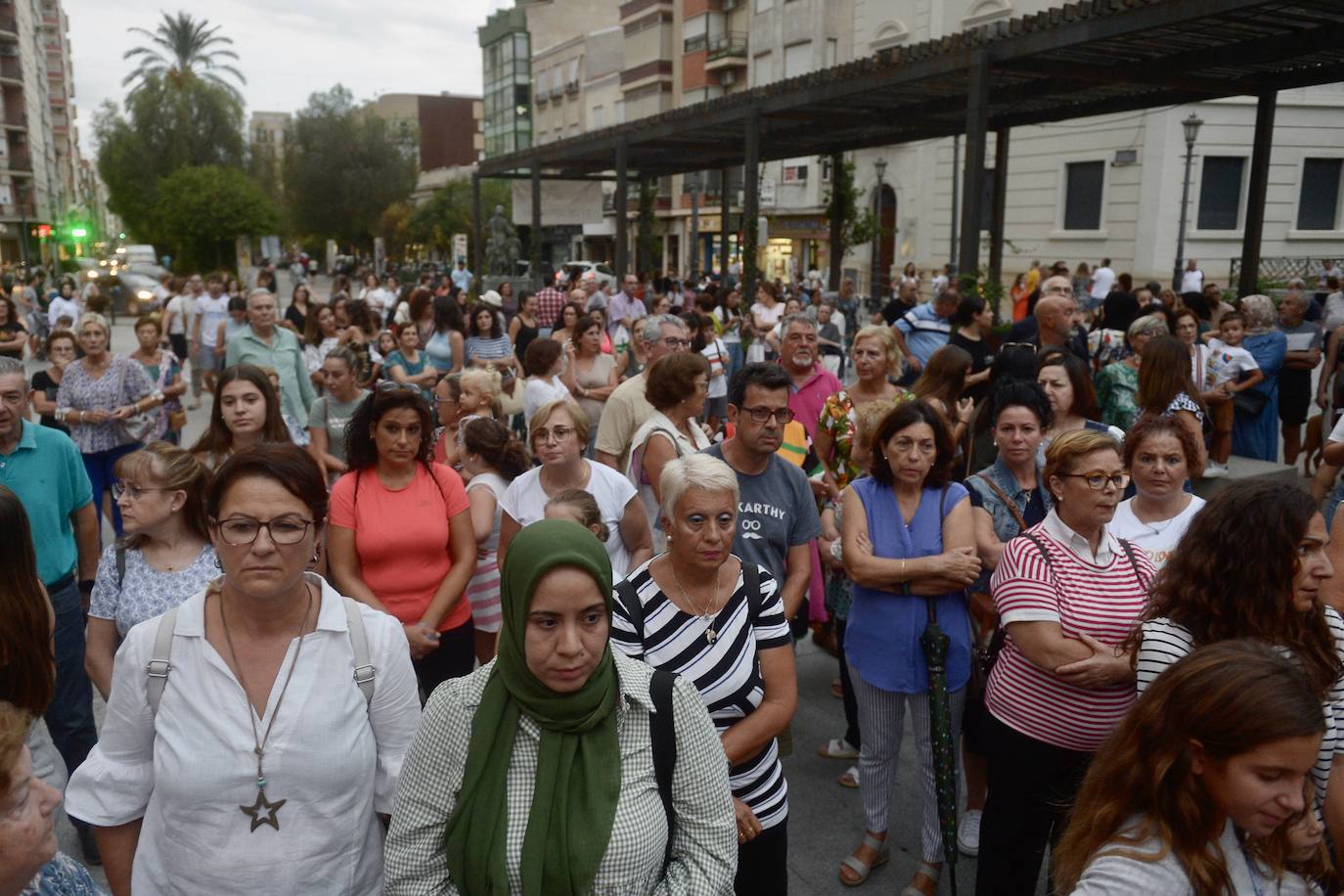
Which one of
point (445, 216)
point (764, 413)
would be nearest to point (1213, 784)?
point (764, 413)

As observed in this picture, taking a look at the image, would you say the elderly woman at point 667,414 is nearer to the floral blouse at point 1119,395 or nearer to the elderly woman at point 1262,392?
the floral blouse at point 1119,395

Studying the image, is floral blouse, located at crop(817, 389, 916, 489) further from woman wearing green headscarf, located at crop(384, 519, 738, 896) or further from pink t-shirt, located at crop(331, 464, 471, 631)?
woman wearing green headscarf, located at crop(384, 519, 738, 896)

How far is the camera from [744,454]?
387 centimetres

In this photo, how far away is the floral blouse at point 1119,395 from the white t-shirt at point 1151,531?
7.44ft

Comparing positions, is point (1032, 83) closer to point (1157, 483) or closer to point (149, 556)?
point (1157, 483)

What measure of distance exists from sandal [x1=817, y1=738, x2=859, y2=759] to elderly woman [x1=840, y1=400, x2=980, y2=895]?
0.84 meters

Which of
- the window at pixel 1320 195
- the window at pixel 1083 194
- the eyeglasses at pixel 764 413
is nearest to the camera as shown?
the eyeglasses at pixel 764 413

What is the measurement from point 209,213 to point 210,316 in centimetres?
2099

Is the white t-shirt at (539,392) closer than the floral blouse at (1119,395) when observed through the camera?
No

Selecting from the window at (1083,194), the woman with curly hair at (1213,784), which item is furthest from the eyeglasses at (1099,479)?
the window at (1083,194)

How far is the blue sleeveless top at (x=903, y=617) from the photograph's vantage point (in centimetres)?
355

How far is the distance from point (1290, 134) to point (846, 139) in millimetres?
14588

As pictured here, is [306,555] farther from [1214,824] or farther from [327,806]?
[1214,824]

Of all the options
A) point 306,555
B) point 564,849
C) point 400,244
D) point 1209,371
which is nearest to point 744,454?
point 306,555
